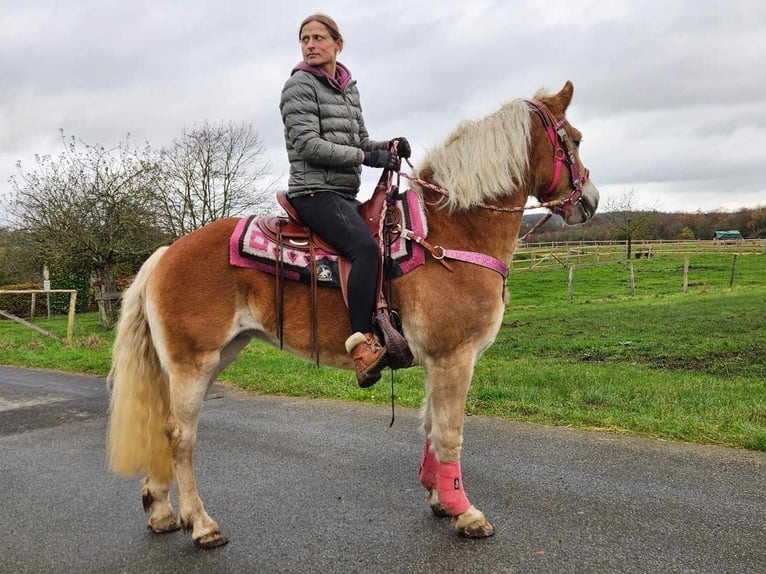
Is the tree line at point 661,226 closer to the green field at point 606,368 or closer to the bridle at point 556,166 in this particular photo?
the green field at point 606,368

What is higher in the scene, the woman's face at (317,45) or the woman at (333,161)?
the woman's face at (317,45)

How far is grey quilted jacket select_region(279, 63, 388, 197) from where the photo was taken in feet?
11.3

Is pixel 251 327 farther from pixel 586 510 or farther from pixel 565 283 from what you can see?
pixel 565 283

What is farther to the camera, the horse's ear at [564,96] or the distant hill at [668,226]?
the distant hill at [668,226]

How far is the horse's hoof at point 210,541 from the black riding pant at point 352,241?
60.9 inches

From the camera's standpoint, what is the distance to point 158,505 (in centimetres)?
371

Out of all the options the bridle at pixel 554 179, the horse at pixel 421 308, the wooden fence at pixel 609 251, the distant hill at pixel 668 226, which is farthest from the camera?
the distant hill at pixel 668 226

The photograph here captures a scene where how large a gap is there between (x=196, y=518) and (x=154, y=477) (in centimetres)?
52

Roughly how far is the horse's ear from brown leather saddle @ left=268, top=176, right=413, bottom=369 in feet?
4.28

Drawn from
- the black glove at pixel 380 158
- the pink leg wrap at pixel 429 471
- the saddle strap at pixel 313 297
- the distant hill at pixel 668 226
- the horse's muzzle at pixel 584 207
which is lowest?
the pink leg wrap at pixel 429 471

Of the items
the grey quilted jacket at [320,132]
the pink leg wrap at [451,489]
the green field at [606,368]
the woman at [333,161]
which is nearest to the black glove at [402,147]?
the woman at [333,161]

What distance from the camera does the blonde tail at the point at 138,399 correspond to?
3.69m

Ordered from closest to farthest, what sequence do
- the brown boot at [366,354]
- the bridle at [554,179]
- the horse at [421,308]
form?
the brown boot at [366,354], the horse at [421,308], the bridle at [554,179]

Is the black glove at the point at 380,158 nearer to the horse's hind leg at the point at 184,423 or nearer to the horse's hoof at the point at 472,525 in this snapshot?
the horse's hind leg at the point at 184,423
